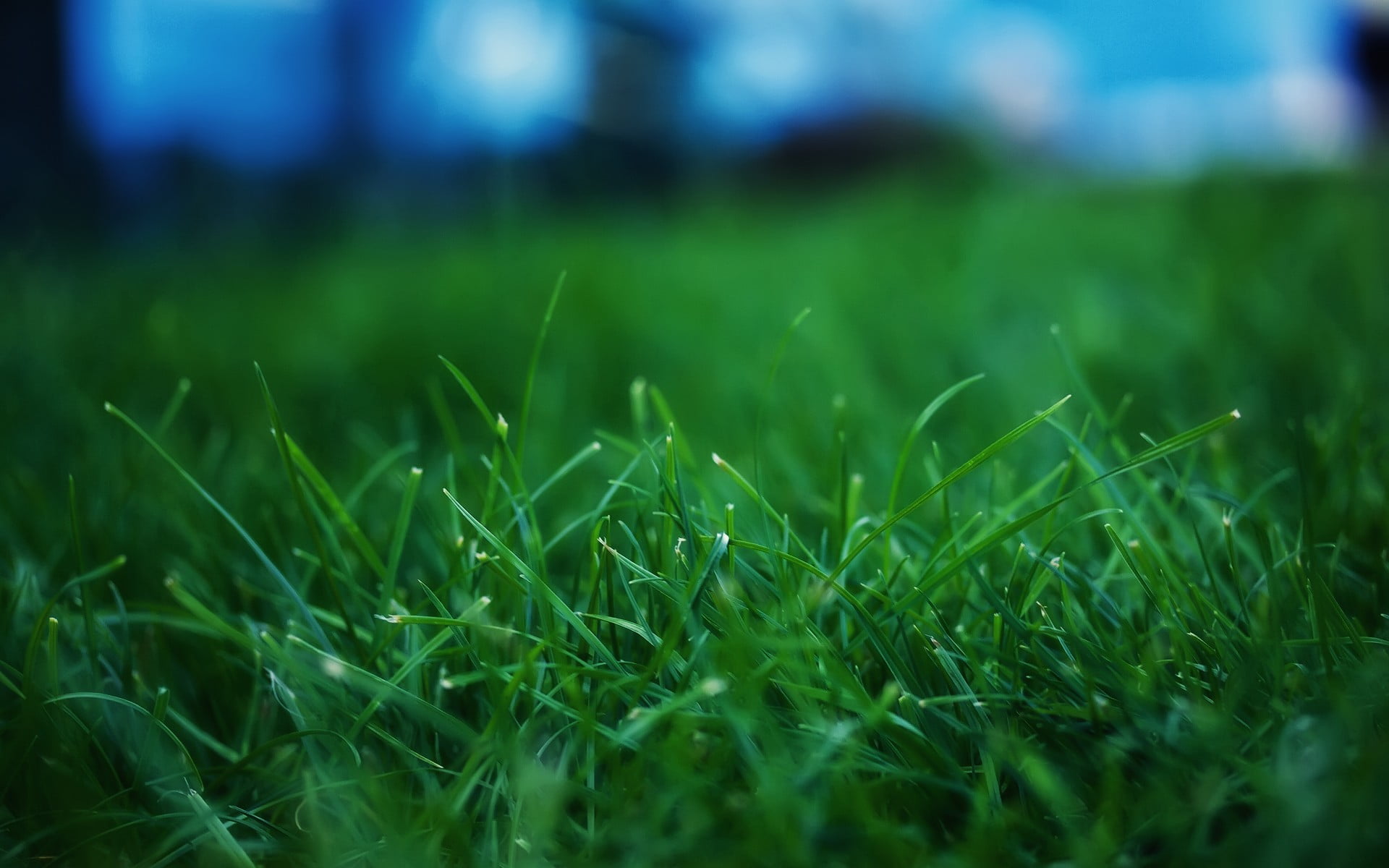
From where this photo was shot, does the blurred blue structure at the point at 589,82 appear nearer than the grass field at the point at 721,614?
No

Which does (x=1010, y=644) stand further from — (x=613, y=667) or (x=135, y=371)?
(x=135, y=371)

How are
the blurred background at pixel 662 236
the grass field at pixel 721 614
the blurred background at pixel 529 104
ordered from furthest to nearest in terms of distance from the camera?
the blurred background at pixel 529 104
the blurred background at pixel 662 236
the grass field at pixel 721 614

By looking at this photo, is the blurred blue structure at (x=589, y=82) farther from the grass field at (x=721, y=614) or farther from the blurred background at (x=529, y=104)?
the grass field at (x=721, y=614)

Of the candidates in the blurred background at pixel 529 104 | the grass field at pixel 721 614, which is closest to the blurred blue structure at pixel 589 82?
the blurred background at pixel 529 104

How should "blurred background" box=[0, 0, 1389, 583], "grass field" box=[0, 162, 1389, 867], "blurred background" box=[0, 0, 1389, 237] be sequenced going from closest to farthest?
"grass field" box=[0, 162, 1389, 867] → "blurred background" box=[0, 0, 1389, 583] → "blurred background" box=[0, 0, 1389, 237]

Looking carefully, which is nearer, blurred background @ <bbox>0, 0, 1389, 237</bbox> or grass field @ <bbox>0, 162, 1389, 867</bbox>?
grass field @ <bbox>0, 162, 1389, 867</bbox>

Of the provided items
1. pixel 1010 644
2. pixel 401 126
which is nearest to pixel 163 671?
pixel 1010 644

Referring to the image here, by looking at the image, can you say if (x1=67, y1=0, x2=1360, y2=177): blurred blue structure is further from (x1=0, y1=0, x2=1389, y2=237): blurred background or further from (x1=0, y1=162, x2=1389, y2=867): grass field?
(x1=0, y1=162, x2=1389, y2=867): grass field

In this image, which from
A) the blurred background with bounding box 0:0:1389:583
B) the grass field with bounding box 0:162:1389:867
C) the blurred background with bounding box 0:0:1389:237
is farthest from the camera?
the blurred background with bounding box 0:0:1389:237

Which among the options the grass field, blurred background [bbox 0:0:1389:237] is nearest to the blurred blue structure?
blurred background [bbox 0:0:1389:237]

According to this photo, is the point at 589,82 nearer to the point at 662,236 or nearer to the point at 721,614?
the point at 662,236
